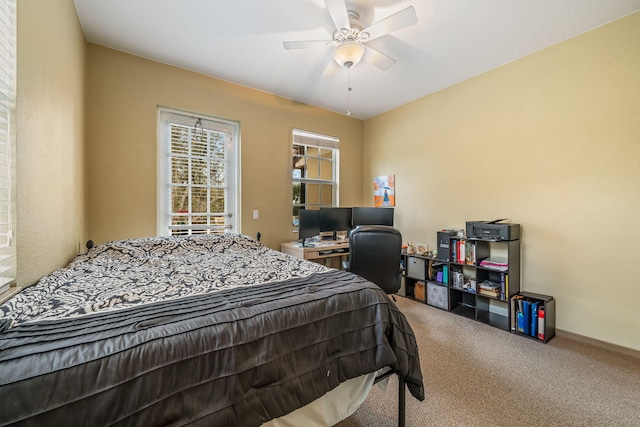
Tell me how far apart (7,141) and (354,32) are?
2323 mm

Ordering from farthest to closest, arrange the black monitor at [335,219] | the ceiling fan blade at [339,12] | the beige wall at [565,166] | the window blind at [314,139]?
1. the window blind at [314,139]
2. the black monitor at [335,219]
3. the beige wall at [565,166]
4. the ceiling fan blade at [339,12]

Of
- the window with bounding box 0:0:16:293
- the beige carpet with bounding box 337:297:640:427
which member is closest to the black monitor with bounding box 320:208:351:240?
the beige carpet with bounding box 337:297:640:427

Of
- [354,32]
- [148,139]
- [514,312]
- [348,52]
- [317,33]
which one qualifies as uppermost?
[317,33]

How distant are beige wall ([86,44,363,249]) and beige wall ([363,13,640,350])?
2.28 metres

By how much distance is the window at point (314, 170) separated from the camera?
3955mm

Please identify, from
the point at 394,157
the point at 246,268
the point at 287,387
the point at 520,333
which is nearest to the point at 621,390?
the point at 520,333

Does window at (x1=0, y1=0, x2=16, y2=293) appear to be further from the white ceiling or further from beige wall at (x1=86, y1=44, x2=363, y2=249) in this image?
beige wall at (x1=86, y1=44, x2=363, y2=249)

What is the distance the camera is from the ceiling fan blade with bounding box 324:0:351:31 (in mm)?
1780

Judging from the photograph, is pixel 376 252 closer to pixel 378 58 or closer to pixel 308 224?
pixel 308 224

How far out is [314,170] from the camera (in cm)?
419

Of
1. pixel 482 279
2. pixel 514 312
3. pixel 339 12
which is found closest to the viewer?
pixel 339 12

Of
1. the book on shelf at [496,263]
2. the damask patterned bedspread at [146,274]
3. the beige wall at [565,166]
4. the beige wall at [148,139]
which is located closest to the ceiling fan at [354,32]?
the beige wall at [148,139]

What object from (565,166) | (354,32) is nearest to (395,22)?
(354,32)

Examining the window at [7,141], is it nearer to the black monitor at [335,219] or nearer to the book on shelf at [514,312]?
the black monitor at [335,219]
